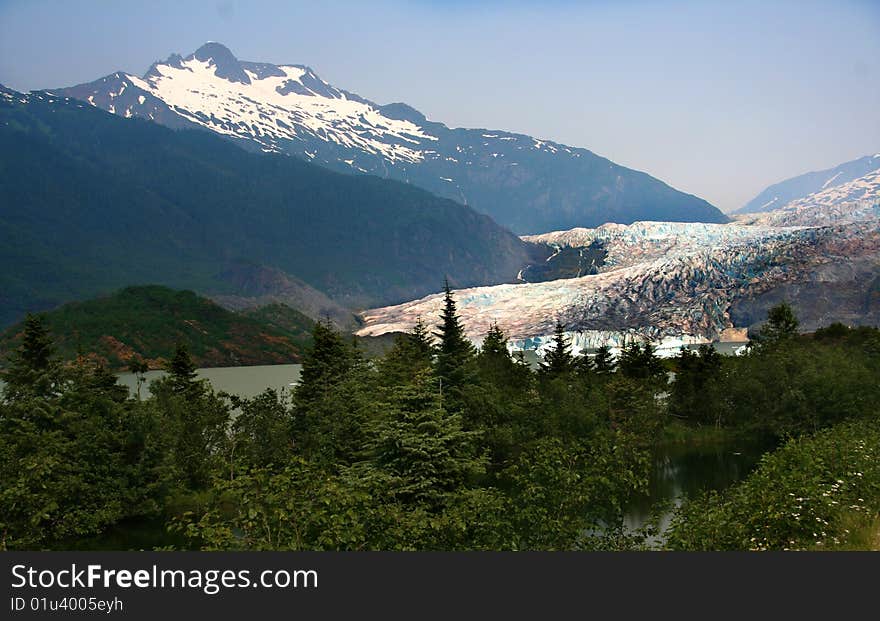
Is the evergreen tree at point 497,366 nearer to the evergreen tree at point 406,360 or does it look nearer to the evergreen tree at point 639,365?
the evergreen tree at point 406,360

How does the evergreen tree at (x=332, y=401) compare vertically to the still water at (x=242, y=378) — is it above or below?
below

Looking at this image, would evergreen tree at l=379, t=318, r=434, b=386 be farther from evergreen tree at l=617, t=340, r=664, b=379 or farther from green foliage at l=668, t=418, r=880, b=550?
green foliage at l=668, t=418, r=880, b=550

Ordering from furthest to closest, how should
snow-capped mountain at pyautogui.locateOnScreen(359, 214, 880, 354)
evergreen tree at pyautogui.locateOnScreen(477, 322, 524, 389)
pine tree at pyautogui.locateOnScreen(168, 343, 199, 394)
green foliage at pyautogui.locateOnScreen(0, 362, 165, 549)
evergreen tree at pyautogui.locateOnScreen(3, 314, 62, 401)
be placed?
snow-capped mountain at pyautogui.locateOnScreen(359, 214, 880, 354) → evergreen tree at pyautogui.locateOnScreen(477, 322, 524, 389) → pine tree at pyautogui.locateOnScreen(168, 343, 199, 394) → evergreen tree at pyautogui.locateOnScreen(3, 314, 62, 401) → green foliage at pyautogui.locateOnScreen(0, 362, 165, 549)

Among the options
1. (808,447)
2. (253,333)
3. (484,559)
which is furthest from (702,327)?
(484,559)

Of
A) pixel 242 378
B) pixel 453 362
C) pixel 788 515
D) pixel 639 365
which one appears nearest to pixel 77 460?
pixel 453 362

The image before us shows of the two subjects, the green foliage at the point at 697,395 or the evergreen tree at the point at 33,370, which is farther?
the green foliage at the point at 697,395

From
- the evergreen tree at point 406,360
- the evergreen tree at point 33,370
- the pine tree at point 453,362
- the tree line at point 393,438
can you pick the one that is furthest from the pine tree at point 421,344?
the evergreen tree at point 33,370

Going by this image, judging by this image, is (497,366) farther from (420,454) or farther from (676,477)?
(420,454)

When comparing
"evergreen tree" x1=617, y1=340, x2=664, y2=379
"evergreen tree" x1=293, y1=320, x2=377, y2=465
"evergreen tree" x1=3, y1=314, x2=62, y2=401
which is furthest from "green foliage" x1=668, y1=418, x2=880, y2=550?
"evergreen tree" x1=617, y1=340, x2=664, y2=379
